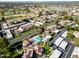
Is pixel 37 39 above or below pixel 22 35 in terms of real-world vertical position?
below

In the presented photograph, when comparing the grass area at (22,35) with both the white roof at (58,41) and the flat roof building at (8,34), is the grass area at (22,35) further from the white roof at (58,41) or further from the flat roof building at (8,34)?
the white roof at (58,41)

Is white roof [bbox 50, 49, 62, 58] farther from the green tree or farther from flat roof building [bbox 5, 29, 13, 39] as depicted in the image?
flat roof building [bbox 5, 29, 13, 39]

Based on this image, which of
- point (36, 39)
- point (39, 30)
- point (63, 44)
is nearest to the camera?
point (63, 44)

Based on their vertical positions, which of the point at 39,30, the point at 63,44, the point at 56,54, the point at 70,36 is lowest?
the point at 56,54

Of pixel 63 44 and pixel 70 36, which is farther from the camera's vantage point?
pixel 70 36

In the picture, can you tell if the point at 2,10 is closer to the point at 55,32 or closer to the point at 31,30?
the point at 31,30

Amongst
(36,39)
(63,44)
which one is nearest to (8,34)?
(36,39)

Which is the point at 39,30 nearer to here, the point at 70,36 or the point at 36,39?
the point at 36,39

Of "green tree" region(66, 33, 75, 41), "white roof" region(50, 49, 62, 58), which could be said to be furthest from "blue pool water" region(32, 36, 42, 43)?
"green tree" region(66, 33, 75, 41)
